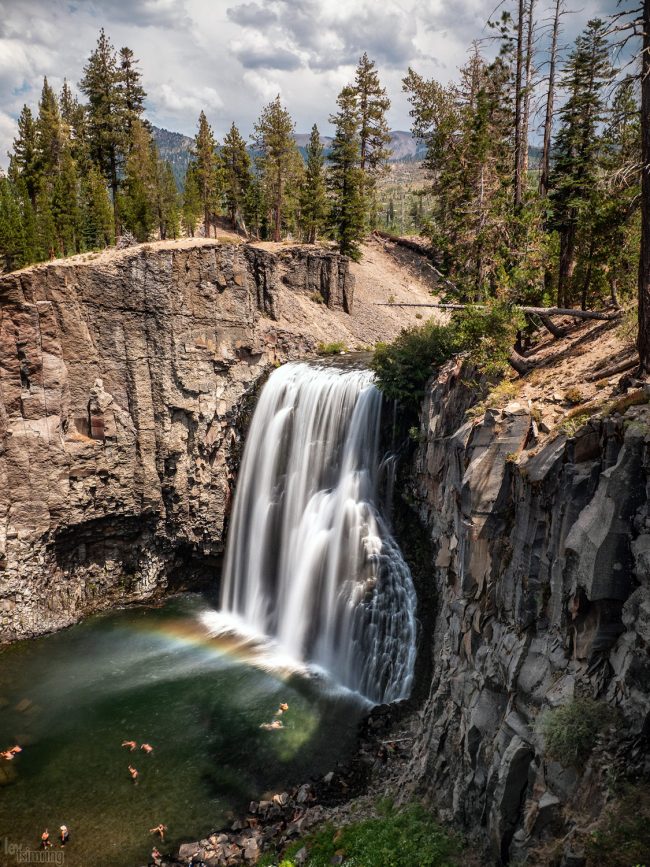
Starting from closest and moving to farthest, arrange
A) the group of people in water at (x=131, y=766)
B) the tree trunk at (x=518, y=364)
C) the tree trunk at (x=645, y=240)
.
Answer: the tree trunk at (x=645, y=240)
the group of people in water at (x=131, y=766)
the tree trunk at (x=518, y=364)

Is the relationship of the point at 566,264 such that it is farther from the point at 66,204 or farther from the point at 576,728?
the point at 66,204

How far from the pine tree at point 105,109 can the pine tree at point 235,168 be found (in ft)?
31.4

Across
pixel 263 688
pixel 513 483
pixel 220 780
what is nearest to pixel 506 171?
pixel 513 483

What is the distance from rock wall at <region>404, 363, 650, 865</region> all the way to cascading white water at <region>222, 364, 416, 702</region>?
4.85m

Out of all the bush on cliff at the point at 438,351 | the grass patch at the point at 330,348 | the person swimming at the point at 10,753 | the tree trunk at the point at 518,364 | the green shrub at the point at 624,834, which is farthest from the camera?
the grass patch at the point at 330,348

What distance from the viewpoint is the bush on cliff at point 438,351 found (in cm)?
1301

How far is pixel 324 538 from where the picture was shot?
20578 millimetres

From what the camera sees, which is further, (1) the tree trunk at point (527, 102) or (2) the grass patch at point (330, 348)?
(2) the grass patch at point (330, 348)

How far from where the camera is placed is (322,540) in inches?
811

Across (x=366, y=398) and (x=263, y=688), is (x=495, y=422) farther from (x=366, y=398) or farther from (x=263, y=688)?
(x=263, y=688)

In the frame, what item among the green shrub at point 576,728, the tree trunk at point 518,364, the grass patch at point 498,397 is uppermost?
the tree trunk at point 518,364

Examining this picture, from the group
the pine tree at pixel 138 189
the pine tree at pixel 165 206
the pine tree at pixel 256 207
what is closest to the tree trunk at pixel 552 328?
the pine tree at pixel 138 189

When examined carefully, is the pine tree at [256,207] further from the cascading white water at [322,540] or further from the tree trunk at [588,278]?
the tree trunk at [588,278]

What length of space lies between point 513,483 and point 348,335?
24.1m
